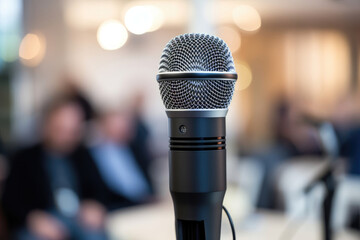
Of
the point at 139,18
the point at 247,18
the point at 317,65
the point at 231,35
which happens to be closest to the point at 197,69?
the point at 139,18

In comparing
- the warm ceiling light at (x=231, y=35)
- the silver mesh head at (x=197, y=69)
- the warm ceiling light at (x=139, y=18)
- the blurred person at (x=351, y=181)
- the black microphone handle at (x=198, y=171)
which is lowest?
the blurred person at (x=351, y=181)

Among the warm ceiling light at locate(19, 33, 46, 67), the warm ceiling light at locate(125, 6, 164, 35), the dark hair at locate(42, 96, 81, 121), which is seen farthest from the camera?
the warm ceiling light at locate(125, 6, 164, 35)

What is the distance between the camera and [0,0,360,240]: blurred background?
2844 millimetres

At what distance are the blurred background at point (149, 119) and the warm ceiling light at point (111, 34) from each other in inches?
1.1

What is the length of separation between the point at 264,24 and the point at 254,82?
1015mm

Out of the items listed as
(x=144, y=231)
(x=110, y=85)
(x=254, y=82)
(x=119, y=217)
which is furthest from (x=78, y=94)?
(x=254, y=82)

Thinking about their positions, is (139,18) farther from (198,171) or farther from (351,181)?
(198,171)

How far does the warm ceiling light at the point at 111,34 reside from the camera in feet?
20.6

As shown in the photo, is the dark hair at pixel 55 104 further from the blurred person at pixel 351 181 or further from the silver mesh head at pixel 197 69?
the silver mesh head at pixel 197 69

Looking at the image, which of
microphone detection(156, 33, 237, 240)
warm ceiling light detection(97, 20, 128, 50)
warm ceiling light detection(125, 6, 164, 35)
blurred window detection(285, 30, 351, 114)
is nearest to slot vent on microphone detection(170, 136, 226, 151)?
microphone detection(156, 33, 237, 240)

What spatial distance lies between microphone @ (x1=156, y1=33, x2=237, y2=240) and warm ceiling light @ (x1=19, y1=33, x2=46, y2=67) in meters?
5.20

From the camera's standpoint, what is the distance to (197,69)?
68cm

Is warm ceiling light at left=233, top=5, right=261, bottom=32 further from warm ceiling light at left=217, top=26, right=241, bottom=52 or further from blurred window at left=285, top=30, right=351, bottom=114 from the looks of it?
blurred window at left=285, top=30, right=351, bottom=114

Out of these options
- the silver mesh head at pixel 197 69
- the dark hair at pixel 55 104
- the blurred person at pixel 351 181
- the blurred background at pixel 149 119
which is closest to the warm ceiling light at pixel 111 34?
the blurred background at pixel 149 119
